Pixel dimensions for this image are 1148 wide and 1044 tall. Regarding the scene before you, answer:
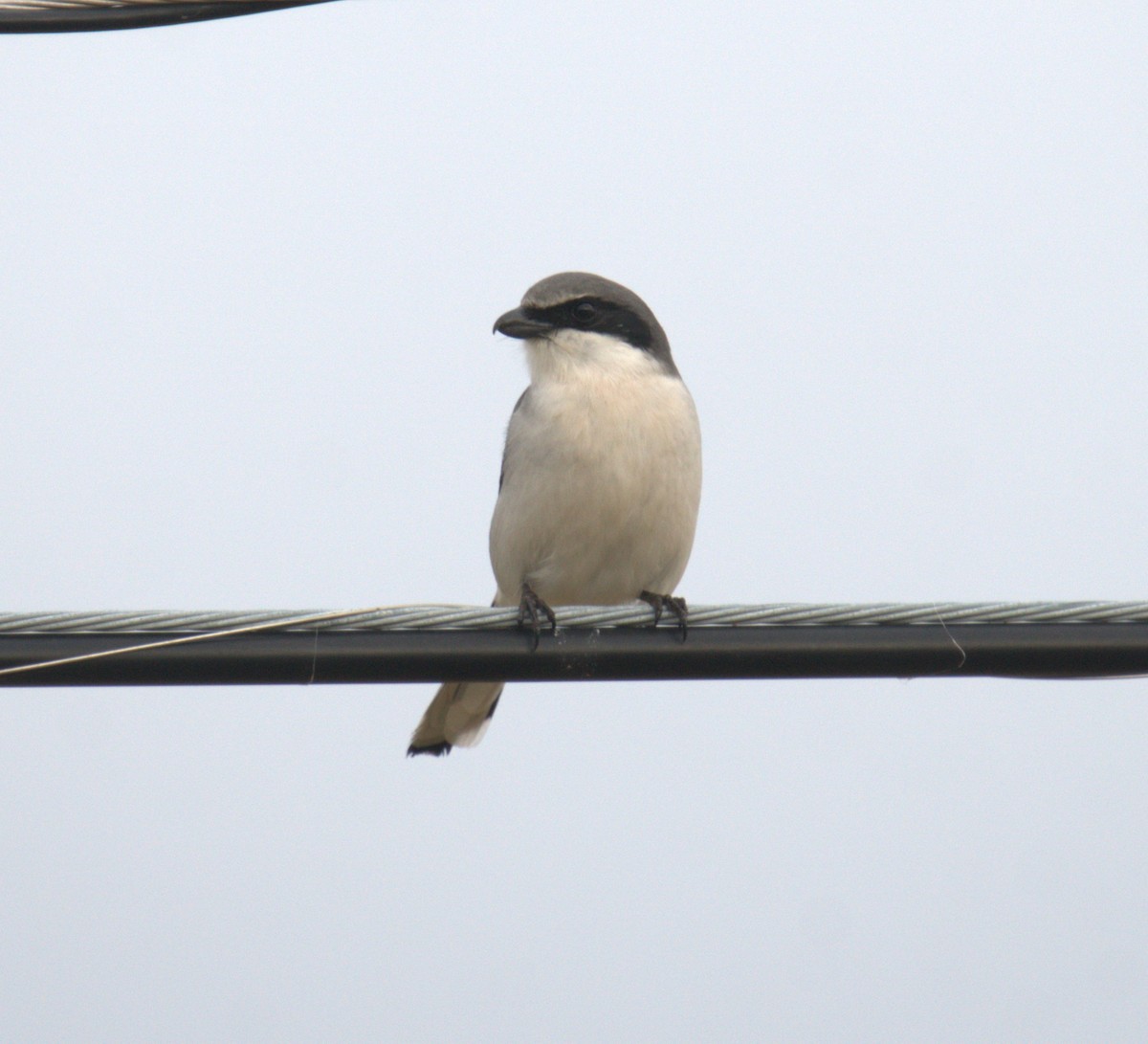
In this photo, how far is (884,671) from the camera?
3723 millimetres

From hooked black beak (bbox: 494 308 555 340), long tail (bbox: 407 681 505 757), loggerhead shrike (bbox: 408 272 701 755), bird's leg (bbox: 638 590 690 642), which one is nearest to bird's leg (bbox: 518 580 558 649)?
bird's leg (bbox: 638 590 690 642)

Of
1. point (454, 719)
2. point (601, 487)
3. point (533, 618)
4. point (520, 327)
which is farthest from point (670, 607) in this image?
point (520, 327)

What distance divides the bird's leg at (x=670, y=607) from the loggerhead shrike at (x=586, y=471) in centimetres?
2

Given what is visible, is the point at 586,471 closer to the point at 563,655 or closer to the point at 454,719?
the point at 454,719

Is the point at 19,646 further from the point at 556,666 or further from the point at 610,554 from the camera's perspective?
the point at 610,554

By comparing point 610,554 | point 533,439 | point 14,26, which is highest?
point 14,26

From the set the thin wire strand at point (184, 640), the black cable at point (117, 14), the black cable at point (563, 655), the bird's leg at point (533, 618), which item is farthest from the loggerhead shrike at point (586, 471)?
the black cable at point (117, 14)

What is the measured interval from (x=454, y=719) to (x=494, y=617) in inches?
93.8

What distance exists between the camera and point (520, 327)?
20.6 feet

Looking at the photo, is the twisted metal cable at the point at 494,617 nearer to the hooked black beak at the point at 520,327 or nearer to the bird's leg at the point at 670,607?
the bird's leg at the point at 670,607

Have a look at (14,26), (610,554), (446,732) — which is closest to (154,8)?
(14,26)

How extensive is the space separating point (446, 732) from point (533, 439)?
127 centimetres

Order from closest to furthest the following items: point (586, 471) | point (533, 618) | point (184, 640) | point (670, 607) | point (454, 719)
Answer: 1. point (184, 640)
2. point (533, 618)
3. point (670, 607)
4. point (586, 471)
5. point (454, 719)

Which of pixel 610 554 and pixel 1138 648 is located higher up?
pixel 1138 648
